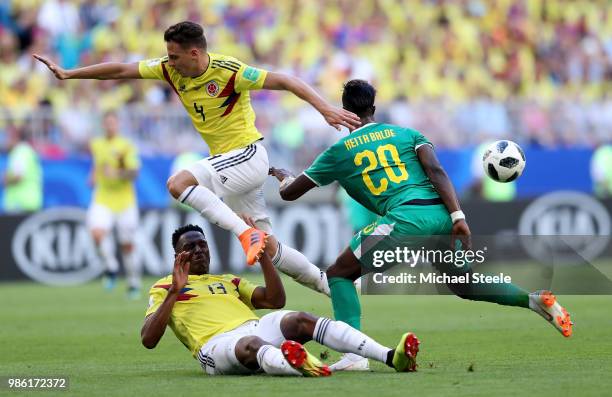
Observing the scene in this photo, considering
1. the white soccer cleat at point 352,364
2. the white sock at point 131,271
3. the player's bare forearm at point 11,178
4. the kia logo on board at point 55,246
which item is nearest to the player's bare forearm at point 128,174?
the white sock at point 131,271

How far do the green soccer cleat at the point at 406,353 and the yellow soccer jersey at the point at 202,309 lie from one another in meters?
1.22

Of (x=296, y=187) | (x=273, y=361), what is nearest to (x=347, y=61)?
(x=296, y=187)

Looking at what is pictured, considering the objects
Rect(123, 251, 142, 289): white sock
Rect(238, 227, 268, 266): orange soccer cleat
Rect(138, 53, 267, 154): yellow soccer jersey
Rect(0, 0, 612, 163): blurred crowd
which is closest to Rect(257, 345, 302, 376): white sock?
Rect(238, 227, 268, 266): orange soccer cleat

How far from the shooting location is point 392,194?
940 cm

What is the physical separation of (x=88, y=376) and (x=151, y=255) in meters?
11.5

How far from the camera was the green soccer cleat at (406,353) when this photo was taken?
8.19 metres

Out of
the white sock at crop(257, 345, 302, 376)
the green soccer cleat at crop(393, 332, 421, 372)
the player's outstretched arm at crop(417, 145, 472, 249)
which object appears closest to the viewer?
the green soccer cleat at crop(393, 332, 421, 372)

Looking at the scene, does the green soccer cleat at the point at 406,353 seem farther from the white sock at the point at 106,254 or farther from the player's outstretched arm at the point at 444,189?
the white sock at the point at 106,254

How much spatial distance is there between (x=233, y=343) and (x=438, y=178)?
78.2 inches

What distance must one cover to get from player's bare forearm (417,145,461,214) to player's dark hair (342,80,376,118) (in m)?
0.53

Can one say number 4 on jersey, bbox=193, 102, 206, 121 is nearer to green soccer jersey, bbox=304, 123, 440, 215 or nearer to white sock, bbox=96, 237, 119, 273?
green soccer jersey, bbox=304, 123, 440, 215

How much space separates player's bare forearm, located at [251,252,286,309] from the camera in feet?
30.0

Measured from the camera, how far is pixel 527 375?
848 centimetres

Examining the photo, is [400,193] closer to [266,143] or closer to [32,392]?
[32,392]
